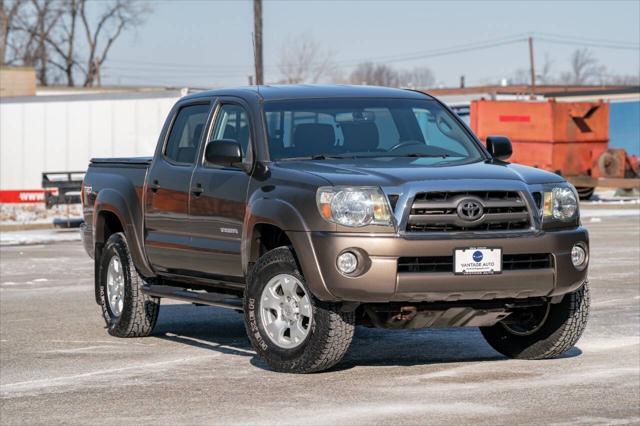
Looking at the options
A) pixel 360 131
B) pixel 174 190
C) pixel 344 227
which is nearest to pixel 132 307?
pixel 174 190

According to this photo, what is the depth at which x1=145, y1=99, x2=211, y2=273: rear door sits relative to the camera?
1021 centimetres

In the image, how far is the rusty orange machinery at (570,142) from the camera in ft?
125

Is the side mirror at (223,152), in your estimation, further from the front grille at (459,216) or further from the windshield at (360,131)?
the front grille at (459,216)

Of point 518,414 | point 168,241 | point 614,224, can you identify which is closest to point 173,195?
point 168,241

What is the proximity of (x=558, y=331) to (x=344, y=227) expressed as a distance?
1882mm

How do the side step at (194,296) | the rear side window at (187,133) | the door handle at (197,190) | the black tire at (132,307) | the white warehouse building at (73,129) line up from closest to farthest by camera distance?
the side step at (194,296) → the door handle at (197,190) → the rear side window at (187,133) → the black tire at (132,307) → the white warehouse building at (73,129)

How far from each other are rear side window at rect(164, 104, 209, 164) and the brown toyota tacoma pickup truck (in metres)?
0.02

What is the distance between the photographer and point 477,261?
8430 mm

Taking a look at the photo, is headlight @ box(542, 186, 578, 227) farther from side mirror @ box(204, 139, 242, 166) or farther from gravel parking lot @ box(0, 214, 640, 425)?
side mirror @ box(204, 139, 242, 166)

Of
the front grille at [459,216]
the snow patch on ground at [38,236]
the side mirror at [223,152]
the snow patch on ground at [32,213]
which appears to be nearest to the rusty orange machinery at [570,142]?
the snow patch on ground at [32,213]

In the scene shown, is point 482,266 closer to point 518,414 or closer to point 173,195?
point 518,414

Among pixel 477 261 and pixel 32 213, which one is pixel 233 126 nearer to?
pixel 477 261

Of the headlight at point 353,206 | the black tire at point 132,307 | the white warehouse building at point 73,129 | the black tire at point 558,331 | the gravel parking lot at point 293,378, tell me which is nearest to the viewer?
the gravel parking lot at point 293,378

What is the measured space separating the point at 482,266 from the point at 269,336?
1.54 metres
